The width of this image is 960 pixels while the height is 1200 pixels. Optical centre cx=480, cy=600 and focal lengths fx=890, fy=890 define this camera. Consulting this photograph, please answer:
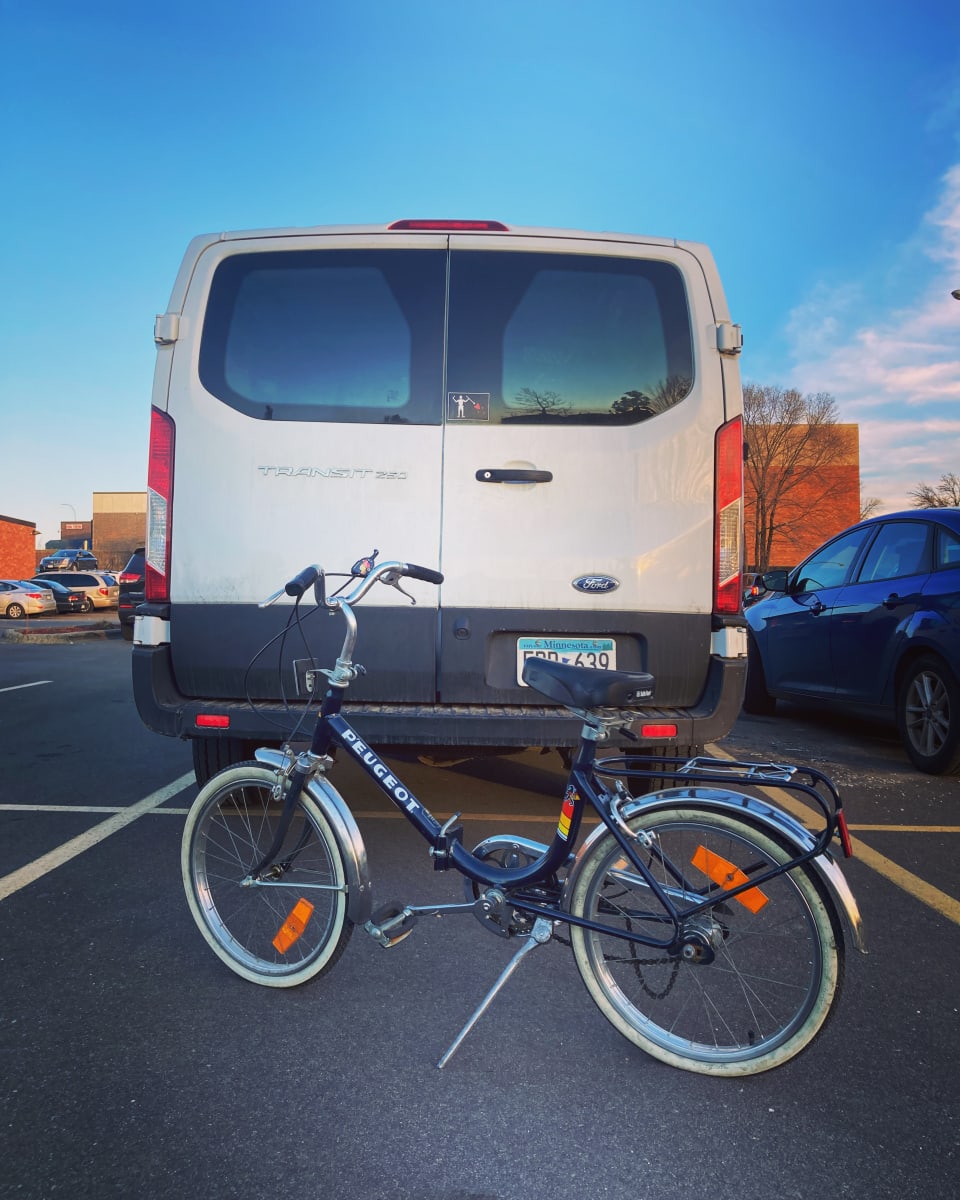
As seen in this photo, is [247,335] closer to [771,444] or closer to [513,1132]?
[513,1132]

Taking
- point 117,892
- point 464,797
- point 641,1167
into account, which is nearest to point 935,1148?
point 641,1167

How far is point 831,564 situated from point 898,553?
981mm

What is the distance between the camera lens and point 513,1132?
80.6 inches

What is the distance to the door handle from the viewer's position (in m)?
3.70

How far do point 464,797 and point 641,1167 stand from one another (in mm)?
3307

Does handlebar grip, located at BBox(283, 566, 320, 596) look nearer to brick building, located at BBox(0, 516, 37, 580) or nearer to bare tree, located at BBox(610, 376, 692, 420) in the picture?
bare tree, located at BBox(610, 376, 692, 420)

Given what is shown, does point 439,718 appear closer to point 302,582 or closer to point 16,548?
point 302,582

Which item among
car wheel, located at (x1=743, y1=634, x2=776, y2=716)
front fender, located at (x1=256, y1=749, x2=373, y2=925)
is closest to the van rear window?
front fender, located at (x1=256, y1=749, x2=373, y2=925)

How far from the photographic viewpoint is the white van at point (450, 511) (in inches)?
146

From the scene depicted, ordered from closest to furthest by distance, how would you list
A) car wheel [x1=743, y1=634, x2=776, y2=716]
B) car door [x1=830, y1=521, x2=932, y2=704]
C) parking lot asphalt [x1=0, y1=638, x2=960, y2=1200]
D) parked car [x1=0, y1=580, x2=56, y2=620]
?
parking lot asphalt [x1=0, y1=638, x2=960, y2=1200], car door [x1=830, y1=521, x2=932, y2=704], car wheel [x1=743, y1=634, x2=776, y2=716], parked car [x1=0, y1=580, x2=56, y2=620]

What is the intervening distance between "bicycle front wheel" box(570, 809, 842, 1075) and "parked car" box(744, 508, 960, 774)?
369cm

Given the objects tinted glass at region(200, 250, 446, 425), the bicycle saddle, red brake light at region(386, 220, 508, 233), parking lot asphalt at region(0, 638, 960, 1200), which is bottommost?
parking lot asphalt at region(0, 638, 960, 1200)

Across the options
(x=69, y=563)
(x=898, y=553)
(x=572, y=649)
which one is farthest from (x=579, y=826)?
(x=69, y=563)

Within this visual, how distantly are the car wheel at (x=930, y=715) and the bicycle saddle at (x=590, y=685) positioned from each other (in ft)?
12.7
